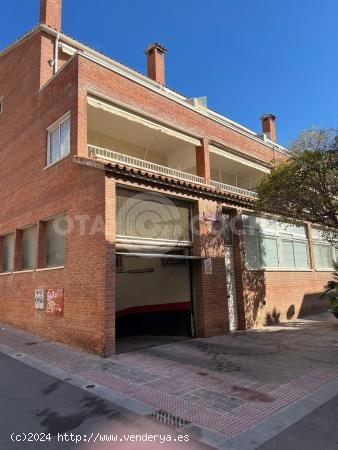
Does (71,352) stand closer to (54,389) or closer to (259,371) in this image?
(54,389)

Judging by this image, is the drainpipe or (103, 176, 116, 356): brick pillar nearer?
(103, 176, 116, 356): brick pillar

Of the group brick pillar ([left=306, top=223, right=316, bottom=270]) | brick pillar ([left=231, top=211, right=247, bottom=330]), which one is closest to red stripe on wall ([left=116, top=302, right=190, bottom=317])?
brick pillar ([left=231, top=211, right=247, bottom=330])

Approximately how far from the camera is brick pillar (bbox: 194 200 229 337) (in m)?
10.5

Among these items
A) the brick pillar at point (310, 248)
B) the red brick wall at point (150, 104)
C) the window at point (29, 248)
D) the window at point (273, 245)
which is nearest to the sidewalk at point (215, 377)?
the window at point (29, 248)

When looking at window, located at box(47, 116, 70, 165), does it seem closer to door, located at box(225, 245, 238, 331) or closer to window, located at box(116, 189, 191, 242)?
window, located at box(116, 189, 191, 242)

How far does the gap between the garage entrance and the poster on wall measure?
194 cm

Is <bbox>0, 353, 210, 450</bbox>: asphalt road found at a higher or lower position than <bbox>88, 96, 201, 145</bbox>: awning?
lower

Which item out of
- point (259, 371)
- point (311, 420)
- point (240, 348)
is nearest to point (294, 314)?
point (240, 348)

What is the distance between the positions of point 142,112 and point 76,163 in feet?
10.1

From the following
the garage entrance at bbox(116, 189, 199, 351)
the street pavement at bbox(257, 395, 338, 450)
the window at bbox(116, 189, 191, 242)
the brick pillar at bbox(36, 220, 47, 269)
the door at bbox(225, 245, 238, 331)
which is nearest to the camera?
the street pavement at bbox(257, 395, 338, 450)

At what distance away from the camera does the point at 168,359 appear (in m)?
8.02

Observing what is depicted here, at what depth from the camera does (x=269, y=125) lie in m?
22.6

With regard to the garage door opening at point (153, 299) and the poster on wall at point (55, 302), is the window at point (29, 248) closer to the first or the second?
the poster on wall at point (55, 302)

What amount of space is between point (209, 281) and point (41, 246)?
5.48 metres
